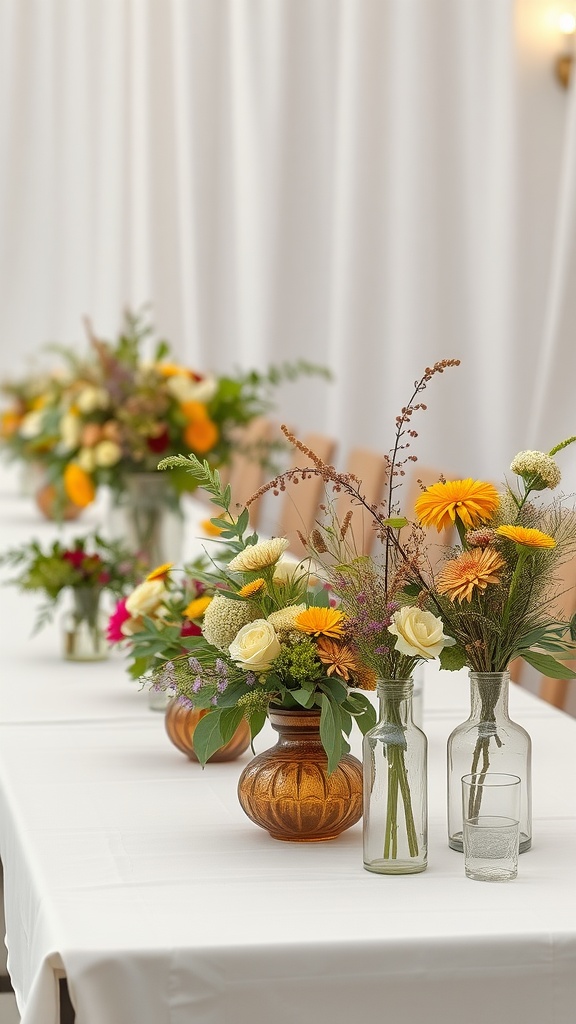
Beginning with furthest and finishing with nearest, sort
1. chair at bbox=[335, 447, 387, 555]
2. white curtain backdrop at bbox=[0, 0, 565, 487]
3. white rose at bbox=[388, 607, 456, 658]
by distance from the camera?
1. white curtain backdrop at bbox=[0, 0, 565, 487]
2. chair at bbox=[335, 447, 387, 555]
3. white rose at bbox=[388, 607, 456, 658]

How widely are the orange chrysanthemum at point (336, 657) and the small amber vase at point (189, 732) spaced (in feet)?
1.17

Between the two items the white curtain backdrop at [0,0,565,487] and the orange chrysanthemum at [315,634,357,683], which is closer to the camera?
the orange chrysanthemum at [315,634,357,683]

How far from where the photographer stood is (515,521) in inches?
53.0

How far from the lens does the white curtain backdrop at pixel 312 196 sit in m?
4.17

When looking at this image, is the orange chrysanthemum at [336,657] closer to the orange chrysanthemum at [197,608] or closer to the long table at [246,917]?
the long table at [246,917]

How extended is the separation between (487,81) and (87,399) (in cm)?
196

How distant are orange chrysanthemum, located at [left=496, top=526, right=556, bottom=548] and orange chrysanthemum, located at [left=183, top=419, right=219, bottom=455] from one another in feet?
5.78

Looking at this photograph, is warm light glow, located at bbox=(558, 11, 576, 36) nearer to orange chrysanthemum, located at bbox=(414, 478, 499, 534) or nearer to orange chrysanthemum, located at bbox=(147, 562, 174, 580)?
orange chrysanthemum, located at bbox=(147, 562, 174, 580)

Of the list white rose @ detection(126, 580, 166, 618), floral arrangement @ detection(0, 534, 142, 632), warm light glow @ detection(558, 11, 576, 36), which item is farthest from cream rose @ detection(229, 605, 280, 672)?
warm light glow @ detection(558, 11, 576, 36)

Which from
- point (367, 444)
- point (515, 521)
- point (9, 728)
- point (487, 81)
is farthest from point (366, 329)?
point (515, 521)

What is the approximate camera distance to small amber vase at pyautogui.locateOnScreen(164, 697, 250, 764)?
1.73 meters

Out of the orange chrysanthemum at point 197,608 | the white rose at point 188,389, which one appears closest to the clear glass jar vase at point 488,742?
the orange chrysanthemum at point 197,608

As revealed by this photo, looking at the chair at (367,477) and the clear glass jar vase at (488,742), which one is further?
the chair at (367,477)

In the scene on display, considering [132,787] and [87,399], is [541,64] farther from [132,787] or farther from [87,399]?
[132,787]
